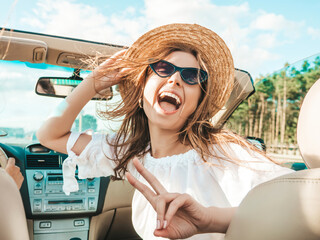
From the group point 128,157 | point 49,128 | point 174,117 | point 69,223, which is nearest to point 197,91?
point 174,117

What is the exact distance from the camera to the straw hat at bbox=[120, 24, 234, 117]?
2098 mm

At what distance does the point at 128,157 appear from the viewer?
2195 mm

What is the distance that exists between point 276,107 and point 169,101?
22.3 meters

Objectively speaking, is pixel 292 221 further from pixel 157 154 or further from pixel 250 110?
pixel 250 110

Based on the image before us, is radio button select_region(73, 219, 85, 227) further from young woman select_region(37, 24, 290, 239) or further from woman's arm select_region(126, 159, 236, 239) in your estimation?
woman's arm select_region(126, 159, 236, 239)

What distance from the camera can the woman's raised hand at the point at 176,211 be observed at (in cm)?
111

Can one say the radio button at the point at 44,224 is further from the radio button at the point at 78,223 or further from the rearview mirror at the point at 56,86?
the rearview mirror at the point at 56,86

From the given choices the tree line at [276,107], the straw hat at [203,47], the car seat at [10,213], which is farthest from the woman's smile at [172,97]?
the tree line at [276,107]

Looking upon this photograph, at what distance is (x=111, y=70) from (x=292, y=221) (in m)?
1.61

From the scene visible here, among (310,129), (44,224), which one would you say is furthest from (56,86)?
(310,129)

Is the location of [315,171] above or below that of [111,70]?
below

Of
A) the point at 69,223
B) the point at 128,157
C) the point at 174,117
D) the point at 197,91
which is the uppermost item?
the point at 197,91

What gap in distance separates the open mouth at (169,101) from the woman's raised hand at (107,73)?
43cm

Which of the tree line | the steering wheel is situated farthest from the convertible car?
the tree line
